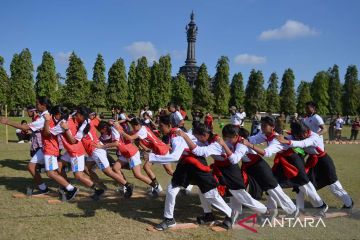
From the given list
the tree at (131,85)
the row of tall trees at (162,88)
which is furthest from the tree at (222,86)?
the tree at (131,85)

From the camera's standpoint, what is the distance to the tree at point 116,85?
48.8m

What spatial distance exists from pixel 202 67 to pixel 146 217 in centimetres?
4794

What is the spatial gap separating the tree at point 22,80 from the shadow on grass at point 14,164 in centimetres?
3771

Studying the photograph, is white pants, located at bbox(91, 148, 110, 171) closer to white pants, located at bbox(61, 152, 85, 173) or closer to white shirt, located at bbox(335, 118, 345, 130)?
white pants, located at bbox(61, 152, 85, 173)

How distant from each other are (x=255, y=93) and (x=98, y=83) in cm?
2402

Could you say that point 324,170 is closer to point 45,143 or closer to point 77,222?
point 77,222

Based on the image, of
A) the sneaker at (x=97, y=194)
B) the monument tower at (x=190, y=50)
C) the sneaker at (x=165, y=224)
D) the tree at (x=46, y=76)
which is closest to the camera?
the sneaker at (x=165, y=224)

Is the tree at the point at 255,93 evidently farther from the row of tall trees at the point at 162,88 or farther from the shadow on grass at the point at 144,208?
the shadow on grass at the point at 144,208

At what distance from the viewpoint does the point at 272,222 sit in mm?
5648

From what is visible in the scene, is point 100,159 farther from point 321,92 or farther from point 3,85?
point 321,92

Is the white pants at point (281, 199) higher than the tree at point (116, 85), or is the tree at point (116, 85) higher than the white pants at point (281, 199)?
the tree at point (116, 85)

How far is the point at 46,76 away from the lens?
156 feet

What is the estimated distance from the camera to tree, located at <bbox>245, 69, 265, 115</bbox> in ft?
180

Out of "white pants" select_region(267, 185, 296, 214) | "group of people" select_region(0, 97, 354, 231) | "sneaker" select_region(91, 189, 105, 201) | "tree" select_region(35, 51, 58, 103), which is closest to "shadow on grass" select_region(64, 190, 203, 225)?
"sneaker" select_region(91, 189, 105, 201)
